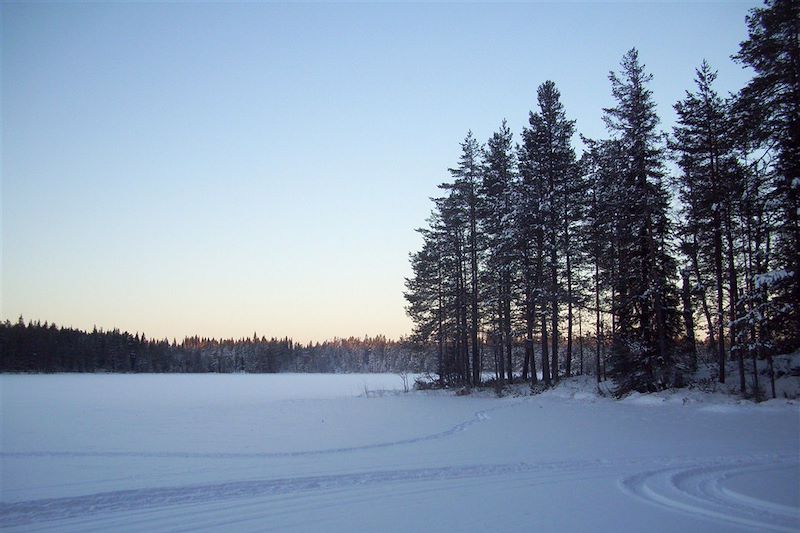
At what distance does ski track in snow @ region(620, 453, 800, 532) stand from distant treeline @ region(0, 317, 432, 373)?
3305 centimetres

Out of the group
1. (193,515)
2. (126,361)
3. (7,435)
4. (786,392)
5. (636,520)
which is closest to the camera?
(636,520)

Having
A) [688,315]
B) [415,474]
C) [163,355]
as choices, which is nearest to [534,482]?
[415,474]

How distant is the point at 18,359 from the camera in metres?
82.7

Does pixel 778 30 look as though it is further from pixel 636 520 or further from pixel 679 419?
pixel 636 520

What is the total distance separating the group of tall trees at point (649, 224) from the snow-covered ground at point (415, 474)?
172 inches

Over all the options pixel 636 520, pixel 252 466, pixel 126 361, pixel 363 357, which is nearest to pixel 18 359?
pixel 126 361

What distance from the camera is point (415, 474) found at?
848 cm

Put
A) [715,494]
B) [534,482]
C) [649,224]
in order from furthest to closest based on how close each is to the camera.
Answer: [649,224]
[534,482]
[715,494]

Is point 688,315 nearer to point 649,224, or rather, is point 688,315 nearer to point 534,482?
point 649,224

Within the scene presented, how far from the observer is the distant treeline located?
8412 cm

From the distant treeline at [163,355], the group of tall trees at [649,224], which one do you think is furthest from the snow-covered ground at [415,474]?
the distant treeline at [163,355]

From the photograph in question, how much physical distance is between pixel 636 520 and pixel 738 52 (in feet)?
62.6

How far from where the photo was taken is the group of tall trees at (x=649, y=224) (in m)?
16.6

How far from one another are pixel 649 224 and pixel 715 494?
15.9m
